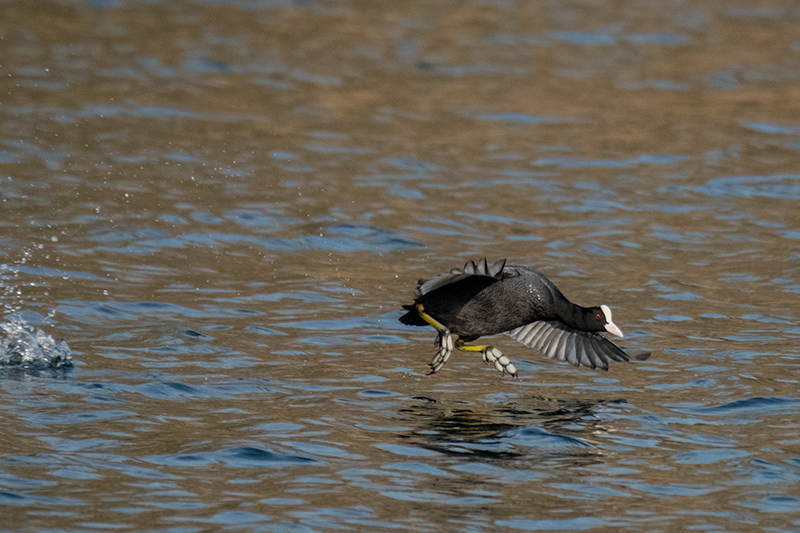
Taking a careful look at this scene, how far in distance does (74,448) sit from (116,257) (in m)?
4.12

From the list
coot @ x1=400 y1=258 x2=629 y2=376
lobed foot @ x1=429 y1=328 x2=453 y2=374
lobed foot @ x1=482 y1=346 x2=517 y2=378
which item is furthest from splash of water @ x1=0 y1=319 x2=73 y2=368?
lobed foot @ x1=482 y1=346 x2=517 y2=378

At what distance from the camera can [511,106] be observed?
15.2 meters

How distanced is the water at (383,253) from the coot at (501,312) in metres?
0.26

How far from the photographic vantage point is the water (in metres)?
5.84

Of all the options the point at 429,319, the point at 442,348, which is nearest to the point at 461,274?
the point at 429,319

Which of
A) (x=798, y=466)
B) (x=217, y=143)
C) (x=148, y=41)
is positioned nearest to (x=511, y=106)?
(x=217, y=143)

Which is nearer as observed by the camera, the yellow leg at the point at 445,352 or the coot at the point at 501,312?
the coot at the point at 501,312

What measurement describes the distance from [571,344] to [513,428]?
106 centimetres

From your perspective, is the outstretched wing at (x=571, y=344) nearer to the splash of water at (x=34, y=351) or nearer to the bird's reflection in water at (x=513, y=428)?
the bird's reflection in water at (x=513, y=428)

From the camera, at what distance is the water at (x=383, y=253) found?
19.1 feet

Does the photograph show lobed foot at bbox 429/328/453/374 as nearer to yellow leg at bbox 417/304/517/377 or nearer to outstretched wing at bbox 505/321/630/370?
yellow leg at bbox 417/304/517/377

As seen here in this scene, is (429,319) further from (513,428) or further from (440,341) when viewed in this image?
(513,428)

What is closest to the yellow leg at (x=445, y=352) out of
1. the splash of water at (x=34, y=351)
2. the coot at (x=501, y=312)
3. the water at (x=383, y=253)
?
the coot at (x=501, y=312)

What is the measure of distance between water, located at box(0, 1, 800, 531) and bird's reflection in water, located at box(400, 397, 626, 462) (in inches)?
1.0
